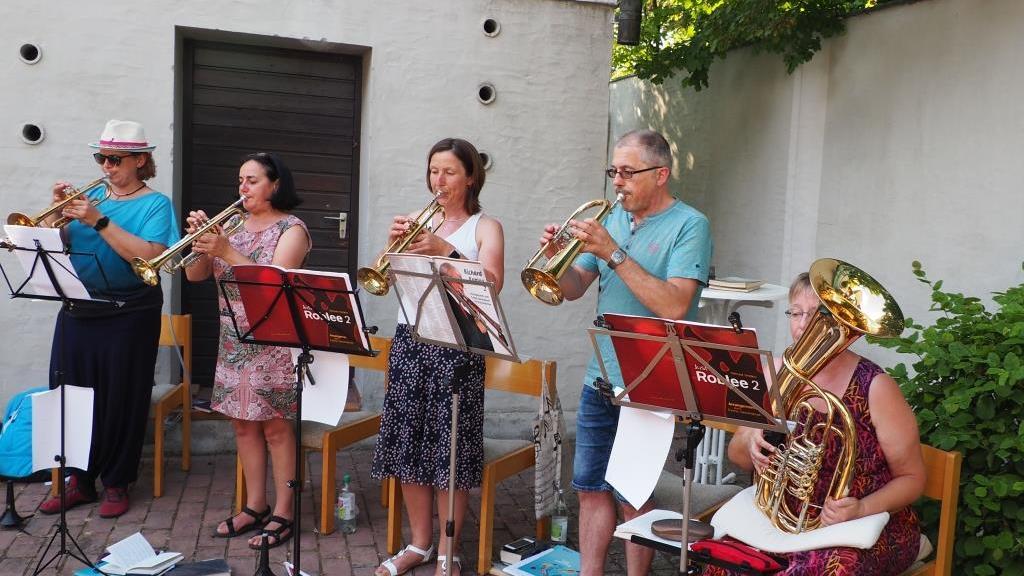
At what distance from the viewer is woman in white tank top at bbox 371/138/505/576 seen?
154 inches

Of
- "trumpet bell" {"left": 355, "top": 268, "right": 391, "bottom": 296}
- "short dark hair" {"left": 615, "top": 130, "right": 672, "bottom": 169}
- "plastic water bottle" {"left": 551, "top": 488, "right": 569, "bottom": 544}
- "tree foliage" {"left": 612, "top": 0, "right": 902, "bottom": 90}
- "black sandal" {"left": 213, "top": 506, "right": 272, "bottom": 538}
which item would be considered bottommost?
"black sandal" {"left": 213, "top": 506, "right": 272, "bottom": 538}

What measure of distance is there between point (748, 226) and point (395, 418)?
4.44 m

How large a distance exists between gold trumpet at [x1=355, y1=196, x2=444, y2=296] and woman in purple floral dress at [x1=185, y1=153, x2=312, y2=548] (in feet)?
2.39

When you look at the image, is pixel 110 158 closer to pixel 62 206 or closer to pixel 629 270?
pixel 62 206

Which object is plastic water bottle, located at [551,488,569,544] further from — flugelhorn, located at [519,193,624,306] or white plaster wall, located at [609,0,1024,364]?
white plaster wall, located at [609,0,1024,364]

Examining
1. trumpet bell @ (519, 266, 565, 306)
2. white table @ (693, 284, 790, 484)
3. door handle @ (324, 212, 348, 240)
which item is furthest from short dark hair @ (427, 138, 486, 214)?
door handle @ (324, 212, 348, 240)

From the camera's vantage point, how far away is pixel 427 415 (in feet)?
13.2

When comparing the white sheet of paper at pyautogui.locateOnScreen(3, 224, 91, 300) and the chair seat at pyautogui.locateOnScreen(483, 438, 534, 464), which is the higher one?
the white sheet of paper at pyautogui.locateOnScreen(3, 224, 91, 300)

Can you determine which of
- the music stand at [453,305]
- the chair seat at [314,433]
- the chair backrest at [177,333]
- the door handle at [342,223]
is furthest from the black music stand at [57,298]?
the door handle at [342,223]

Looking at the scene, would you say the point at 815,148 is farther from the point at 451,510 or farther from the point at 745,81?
the point at 451,510

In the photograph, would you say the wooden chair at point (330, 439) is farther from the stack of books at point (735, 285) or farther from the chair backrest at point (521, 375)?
the stack of books at point (735, 285)

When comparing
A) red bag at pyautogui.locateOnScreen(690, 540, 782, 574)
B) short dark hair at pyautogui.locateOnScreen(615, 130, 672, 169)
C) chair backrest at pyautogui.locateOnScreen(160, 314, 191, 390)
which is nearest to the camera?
red bag at pyautogui.locateOnScreen(690, 540, 782, 574)

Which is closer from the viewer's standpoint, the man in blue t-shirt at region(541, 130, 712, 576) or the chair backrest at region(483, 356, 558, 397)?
the man in blue t-shirt at region(541, 130, 712, 576)

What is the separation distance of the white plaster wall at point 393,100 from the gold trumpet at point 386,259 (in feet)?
7.57
